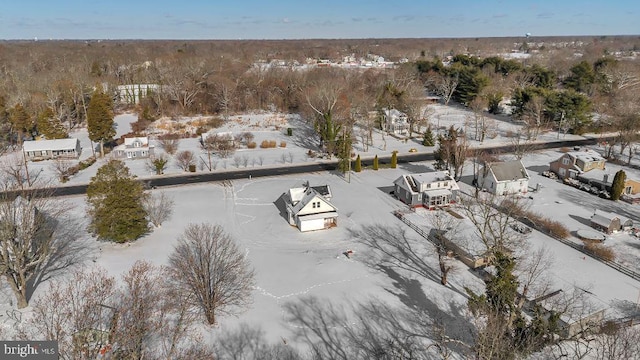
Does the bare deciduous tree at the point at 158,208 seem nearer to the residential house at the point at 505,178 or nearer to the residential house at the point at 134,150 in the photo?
the residential house at the point at 134,150

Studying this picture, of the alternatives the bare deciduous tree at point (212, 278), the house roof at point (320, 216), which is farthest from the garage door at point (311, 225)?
the bare deciduous tree at point (212, 278)

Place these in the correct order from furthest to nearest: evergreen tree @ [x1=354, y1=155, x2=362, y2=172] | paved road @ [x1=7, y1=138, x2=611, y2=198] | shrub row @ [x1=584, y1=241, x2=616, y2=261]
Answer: evergreen tree @ [x1=354, y1=155, x2=362, y2=172], paved road @ [x1=7, y1=138, x2=611, y2=198], shrub row @ [x1=584, y1=241, x2=616, y2=261]

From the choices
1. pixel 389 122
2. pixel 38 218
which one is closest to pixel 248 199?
pixel 38 218

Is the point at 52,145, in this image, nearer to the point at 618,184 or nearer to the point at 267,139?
the point at 267,139

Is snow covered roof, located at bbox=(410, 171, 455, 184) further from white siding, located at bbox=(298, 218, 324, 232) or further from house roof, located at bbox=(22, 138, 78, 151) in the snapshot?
house roof, located at bbox=(22, 138, 78, 151)

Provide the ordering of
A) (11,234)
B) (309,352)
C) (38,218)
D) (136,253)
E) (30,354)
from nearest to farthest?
(30,354) < (309,352) < (11,234) < (38,218) < (136,253)

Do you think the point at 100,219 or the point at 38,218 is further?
the point at 100,219

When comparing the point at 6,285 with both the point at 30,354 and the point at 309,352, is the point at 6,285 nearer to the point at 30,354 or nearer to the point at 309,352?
the point at 30,354

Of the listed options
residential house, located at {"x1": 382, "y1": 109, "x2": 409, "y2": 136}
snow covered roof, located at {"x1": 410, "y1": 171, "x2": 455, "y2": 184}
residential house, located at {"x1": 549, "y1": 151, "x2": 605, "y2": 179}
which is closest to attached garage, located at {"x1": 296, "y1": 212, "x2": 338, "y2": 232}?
snow covered roof, located at {"x1": 410, "y1": 171, "x2": 455, "y2": 184}
